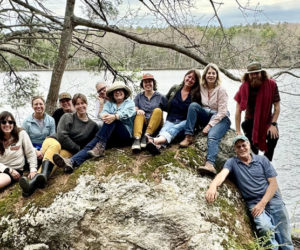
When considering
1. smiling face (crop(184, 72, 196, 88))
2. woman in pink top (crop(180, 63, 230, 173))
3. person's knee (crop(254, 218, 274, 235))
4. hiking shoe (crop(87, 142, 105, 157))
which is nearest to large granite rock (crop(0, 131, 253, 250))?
person's knee (crop(254, 218, 274, 235))

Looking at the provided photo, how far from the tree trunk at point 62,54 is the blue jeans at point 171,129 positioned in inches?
141

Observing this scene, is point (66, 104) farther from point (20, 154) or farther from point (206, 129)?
point (206, 129)

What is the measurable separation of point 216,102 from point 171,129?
751mm

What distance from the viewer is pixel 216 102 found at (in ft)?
15.5

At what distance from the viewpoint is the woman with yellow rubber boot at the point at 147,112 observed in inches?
179

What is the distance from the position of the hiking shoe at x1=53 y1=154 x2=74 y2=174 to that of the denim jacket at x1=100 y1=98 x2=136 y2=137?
79cm

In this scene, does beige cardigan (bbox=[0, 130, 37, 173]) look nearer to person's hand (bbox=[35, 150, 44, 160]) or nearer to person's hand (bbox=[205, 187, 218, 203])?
person's hand (bbox=[35, 150, 44, 160])

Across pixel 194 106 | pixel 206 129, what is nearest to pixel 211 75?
pixel 194 106

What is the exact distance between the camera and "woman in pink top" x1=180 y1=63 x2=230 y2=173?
4.57 meters

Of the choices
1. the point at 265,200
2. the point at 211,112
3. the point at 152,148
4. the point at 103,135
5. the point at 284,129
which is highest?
the point at 211,112

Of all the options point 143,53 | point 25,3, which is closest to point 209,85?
point 143,53

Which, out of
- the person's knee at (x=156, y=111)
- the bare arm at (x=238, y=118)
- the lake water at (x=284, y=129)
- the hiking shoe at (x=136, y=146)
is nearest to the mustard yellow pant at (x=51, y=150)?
the hiking shoe at (x=136, y=146)

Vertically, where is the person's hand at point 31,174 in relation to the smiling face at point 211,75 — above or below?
below

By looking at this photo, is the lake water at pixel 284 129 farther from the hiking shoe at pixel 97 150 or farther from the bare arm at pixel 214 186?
the hiking shoe at pixel 97 150
